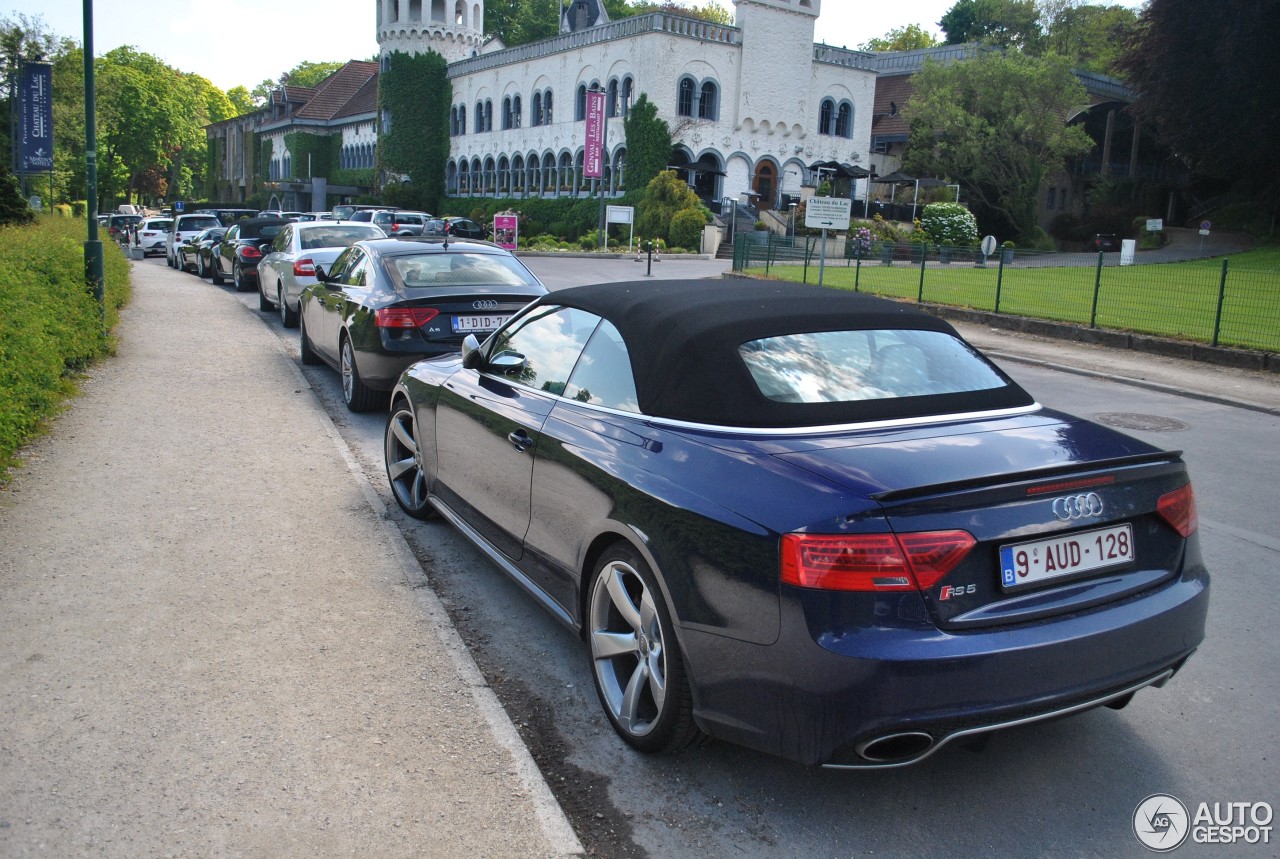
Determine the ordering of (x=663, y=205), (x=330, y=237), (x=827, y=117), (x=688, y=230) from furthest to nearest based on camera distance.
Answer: (x=827, y=117)
(x=663, y=205)
(x=688, y=230)
(x=330, y=237)

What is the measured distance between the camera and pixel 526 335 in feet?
17.1

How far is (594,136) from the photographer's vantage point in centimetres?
5103

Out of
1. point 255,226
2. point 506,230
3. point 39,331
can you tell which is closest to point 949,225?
point 506,230

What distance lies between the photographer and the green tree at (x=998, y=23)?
221 ft

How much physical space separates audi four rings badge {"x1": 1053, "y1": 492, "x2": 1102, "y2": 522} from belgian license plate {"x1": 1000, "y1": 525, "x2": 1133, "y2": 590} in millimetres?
63

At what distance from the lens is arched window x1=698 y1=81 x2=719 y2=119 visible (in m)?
52.5

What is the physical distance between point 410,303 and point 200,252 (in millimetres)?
22978

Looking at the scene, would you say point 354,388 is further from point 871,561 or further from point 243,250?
point 243,250

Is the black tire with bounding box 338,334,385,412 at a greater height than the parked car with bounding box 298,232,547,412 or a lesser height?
lesser

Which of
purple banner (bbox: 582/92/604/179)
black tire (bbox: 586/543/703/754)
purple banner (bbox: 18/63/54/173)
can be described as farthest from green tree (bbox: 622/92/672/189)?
black tire (bbox: 586/543/703/754)

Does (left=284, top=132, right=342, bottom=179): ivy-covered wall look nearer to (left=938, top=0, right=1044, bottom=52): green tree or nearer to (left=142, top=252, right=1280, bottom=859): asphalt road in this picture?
(left=938, top=0, right=1044, bottom=52): green tree

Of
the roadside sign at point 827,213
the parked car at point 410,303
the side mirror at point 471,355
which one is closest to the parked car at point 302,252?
the parked car at point 410,303

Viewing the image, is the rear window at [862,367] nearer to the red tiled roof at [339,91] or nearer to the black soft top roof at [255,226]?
the black soft top roof at [255,226]

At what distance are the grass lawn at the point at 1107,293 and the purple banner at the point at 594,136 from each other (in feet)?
70.3
